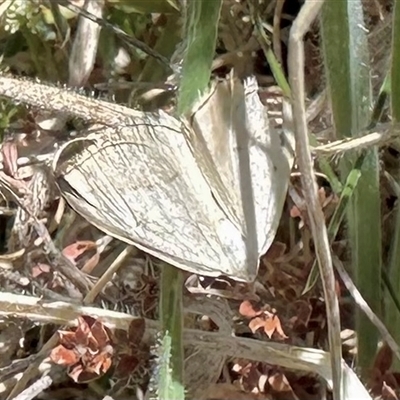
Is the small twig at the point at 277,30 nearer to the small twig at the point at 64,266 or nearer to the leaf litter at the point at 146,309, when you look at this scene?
the leaf litter at the point at 146,309

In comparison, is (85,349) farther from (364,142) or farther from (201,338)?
(364,142)

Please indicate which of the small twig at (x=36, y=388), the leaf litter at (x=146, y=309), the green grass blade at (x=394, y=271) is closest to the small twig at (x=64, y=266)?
the leaf litter at (x=146, y=309)

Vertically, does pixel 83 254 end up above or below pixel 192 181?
below

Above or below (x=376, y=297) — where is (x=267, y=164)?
above

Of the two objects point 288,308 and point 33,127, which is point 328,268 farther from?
point 33,127

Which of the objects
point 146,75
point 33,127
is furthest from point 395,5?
point 33,127

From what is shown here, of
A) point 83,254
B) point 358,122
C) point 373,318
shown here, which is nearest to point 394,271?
point 373,318
